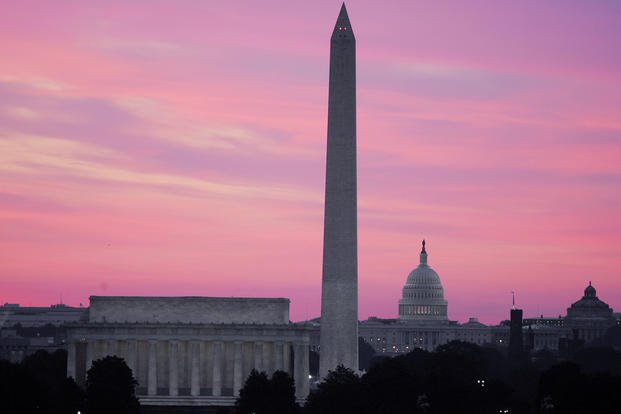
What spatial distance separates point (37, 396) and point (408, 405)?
32.7m

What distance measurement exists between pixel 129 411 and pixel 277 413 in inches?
505

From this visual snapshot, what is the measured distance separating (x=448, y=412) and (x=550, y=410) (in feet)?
71.9

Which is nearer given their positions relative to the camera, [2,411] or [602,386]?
[2,411]

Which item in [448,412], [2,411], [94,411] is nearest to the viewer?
[2,411]

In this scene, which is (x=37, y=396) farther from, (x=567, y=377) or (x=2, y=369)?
(x=567, y=377)

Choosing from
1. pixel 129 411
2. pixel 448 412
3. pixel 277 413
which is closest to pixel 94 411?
pixel 129 411

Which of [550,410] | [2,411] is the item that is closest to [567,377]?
[550,410]

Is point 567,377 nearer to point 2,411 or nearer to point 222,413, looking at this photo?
point 222,413

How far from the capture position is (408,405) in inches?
7726

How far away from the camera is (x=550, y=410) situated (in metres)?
178

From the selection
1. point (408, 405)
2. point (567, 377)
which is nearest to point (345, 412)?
point (408, 405)

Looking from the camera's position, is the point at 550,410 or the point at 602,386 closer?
the point at 550,410

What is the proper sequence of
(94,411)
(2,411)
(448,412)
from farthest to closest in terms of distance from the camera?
→ 1. (448,412)
2. (94,411)
3. (2,411)

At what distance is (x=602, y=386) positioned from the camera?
190m
